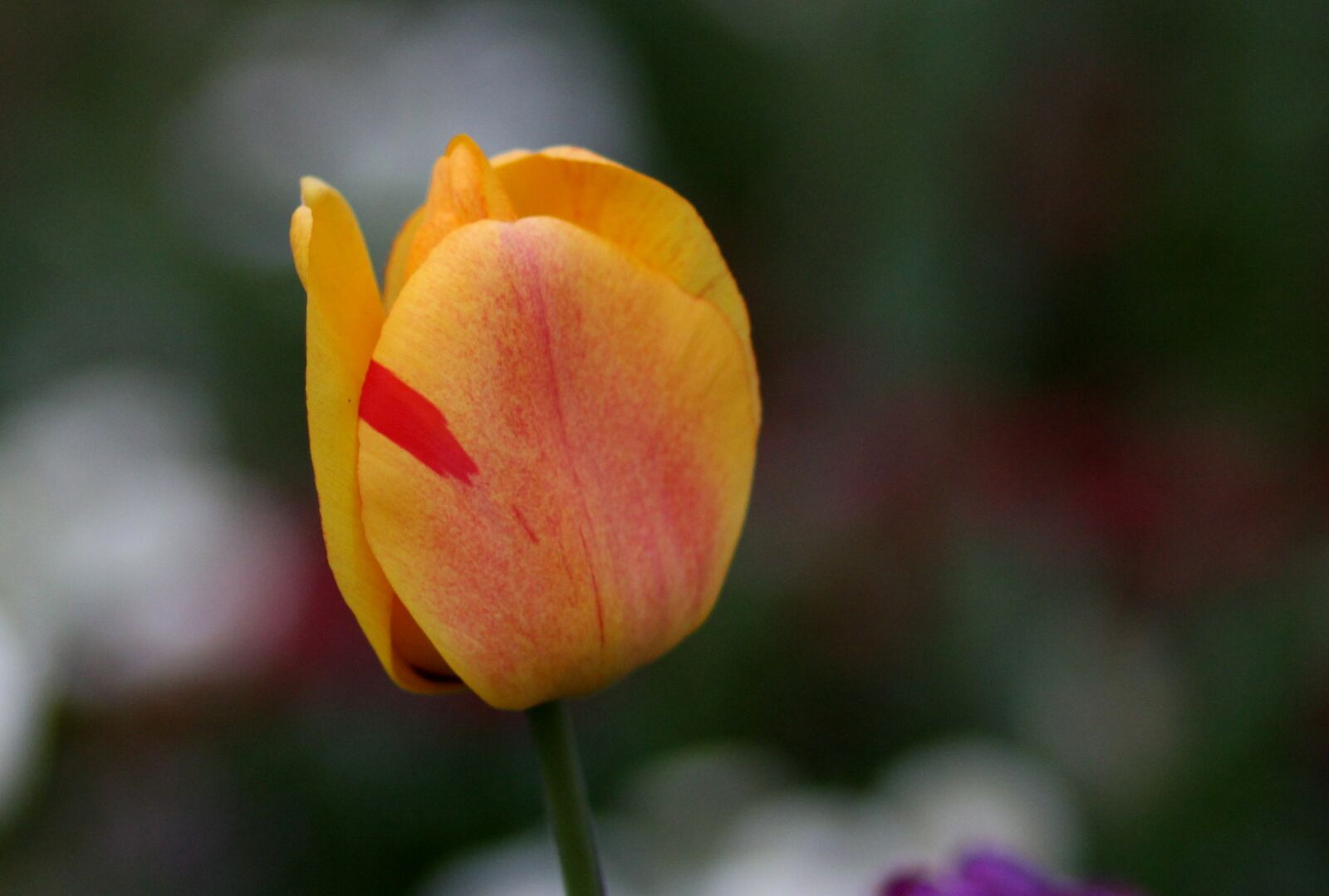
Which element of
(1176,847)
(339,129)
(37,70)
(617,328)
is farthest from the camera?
(37,70)

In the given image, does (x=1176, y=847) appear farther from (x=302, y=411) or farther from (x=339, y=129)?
(x=339, y=129)

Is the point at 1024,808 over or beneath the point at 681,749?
beneath

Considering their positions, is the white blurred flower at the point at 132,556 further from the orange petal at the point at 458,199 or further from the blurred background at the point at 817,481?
the orange petal at the point at 458,199

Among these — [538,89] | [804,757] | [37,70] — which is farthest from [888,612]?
[37,70]

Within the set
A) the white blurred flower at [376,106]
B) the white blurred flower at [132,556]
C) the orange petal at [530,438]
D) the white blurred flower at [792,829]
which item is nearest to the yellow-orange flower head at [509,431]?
the orange petal at [530,438]

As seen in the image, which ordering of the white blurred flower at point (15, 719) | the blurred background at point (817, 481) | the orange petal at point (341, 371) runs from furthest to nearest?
the blurred background at point (817, 481) < the white blurred flower at point (15, 719) < the orange petal at point (341, 371)

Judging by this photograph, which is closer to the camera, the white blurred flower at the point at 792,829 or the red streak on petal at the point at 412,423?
the red streak on petal at the point at 412,423

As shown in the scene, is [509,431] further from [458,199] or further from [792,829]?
[792,829]
